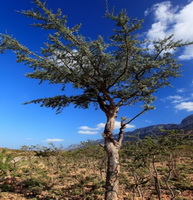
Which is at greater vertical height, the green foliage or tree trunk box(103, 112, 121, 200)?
the green foliage

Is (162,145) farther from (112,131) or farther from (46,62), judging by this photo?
(46,62)

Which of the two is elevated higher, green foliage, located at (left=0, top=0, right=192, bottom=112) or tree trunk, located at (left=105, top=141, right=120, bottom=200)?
green foliage, located at (left=0, top=0, right=192, bottom=112)

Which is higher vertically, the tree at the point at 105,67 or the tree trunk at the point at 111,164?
the tree at the point at 105,67

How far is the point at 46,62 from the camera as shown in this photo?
965 centimetres

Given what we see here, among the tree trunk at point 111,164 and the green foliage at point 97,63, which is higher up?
the green foliage at point 97,63

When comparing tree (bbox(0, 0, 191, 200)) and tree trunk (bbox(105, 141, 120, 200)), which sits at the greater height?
tree (bbox(0, 0, 191, 200))

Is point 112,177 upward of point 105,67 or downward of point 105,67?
downward

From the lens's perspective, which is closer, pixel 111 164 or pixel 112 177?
pixel 112 177

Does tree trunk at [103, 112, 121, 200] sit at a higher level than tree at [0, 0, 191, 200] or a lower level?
lower

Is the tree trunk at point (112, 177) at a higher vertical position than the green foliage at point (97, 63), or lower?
lower

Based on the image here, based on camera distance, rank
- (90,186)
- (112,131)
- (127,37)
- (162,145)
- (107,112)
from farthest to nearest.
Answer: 1. (90,186)
2. (107,112)
3. (112,131)
4. (162,145)
5. (127,37)

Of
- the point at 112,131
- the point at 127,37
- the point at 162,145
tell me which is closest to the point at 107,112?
the point at 112,131

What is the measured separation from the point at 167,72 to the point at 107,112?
4.00m

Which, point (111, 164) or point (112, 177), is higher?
point (111, 164)
